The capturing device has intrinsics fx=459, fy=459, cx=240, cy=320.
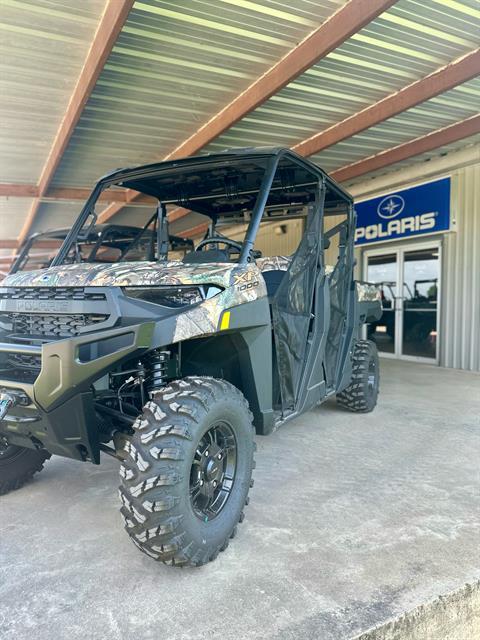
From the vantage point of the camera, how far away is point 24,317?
242 centimetres

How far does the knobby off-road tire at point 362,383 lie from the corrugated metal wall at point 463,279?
3744mm

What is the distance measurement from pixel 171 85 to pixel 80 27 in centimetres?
139

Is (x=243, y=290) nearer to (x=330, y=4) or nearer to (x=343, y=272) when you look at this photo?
(x=343, y=272)

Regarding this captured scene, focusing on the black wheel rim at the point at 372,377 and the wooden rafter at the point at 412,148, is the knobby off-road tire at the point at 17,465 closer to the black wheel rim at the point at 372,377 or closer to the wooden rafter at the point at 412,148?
the black wheel rim at the point at 372,377

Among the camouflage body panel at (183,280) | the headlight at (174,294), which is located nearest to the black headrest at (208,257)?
the camouflage body panel at (183,280)

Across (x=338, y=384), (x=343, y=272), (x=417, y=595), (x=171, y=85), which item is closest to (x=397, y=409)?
(x=338, y=384)

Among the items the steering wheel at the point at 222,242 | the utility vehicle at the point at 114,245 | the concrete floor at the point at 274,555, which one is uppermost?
the utility vehicle at the point at 114,245

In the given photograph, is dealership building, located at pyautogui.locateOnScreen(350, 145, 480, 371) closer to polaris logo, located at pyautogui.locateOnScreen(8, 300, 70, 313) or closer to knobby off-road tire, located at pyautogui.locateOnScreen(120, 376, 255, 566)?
knobby off-road tire, located at pyautogui.locateOnScreen(120, 376, 255, 566)

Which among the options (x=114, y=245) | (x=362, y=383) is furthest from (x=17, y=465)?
(x=114, y=245)

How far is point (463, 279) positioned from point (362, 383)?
437 centimetres

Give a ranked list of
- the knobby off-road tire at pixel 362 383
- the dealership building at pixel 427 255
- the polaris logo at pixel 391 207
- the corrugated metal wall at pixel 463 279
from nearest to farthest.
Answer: the knobby off-road tire at pixel 362 383
the corrugated metal wall at pixel 463 279
the dealership building at pixel 427 255
the polaris logo at pixel 391 207

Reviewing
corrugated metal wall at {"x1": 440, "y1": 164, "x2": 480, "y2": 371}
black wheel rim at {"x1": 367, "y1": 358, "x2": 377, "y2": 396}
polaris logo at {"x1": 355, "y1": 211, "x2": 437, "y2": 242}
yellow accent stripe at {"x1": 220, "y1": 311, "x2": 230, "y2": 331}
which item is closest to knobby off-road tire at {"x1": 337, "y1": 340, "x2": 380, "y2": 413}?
black wheel rim at {"x1": 367, "y1": 358, "x2": 377, "y2": 396}

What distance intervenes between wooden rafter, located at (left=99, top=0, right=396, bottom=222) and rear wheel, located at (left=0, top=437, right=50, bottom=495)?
445cm

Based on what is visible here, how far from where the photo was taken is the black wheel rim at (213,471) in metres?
2.25
